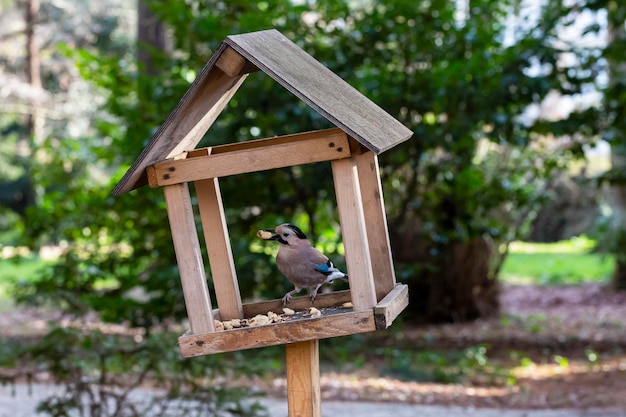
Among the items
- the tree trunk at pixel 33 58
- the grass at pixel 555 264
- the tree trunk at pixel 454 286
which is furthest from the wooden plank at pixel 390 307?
the tree trunk at pixel 33 58

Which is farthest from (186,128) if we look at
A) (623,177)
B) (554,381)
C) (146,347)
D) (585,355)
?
(585,355)

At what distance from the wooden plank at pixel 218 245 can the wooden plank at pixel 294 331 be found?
0.48m

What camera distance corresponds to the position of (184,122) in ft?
9.25

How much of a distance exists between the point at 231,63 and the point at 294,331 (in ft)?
3.05

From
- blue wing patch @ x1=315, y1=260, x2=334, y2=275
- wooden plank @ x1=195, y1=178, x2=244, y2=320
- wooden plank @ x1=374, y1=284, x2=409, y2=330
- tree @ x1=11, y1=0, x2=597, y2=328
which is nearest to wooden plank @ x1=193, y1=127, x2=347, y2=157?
wooden plank @ x1=195, y1=178, x2=244, y2=320

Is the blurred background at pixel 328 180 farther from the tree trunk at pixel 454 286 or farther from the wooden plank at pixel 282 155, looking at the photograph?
the wooden plank at pixel 282 155

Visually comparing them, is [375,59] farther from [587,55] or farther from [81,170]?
[81,170]

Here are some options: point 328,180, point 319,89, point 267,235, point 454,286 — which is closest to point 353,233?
point 267,235

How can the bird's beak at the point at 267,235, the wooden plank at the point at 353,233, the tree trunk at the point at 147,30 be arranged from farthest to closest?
the tree trunk at the point at 147,30
the bird's beak at the point at 267,235
the wooden plank at the point at 353,233

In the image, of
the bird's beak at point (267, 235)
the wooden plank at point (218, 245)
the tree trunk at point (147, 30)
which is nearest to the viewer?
the bird's beak at point (267, 235)

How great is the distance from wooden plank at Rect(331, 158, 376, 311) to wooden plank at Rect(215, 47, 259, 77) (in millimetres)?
467

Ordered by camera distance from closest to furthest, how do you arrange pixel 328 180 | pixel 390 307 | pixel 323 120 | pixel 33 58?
pixel 390 307
pixel 323 120
pixel 328 180
pixel 33 58

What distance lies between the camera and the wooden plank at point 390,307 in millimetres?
2688

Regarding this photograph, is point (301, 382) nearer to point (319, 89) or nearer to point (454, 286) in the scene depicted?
point (319, 89)
